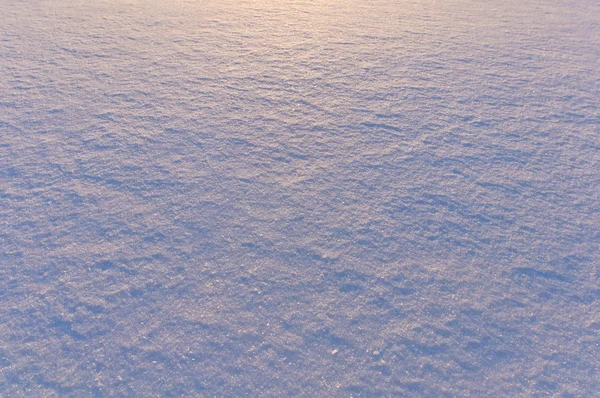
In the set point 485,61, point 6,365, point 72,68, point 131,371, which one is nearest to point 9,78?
point 72,68

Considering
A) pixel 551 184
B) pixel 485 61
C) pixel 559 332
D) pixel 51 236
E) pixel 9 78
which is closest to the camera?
pixel 559 332

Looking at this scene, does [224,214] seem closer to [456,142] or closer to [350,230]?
[350,230]

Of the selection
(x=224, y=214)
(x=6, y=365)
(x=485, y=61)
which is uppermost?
(x=485, y=61)

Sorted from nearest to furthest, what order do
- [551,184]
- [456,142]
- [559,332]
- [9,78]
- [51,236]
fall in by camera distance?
[559,332] → [51,236] → [551,184] → [456,142] → [9,78]

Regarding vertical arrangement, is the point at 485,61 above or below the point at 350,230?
above

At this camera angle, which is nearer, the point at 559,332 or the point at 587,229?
the point at 559,332

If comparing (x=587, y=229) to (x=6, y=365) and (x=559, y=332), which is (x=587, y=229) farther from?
(x=6, y=365)
